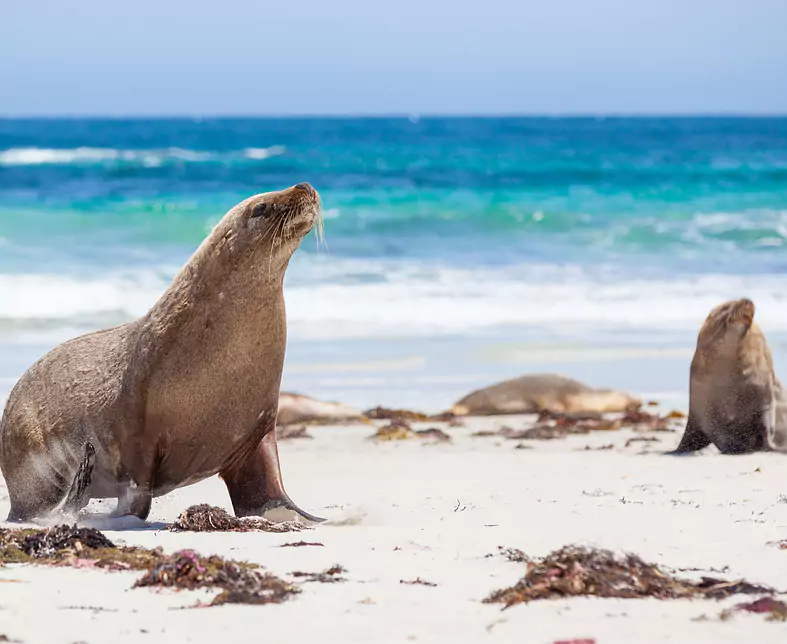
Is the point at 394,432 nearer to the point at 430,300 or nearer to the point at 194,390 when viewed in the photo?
the point at 194,390

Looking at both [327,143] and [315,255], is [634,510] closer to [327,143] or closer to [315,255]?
[315,255]

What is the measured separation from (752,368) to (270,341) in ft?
14.5

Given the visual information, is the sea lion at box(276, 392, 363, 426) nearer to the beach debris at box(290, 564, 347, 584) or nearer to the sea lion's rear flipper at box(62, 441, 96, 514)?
the sea lion's rear flipper at box(62, 441, 96, 514)

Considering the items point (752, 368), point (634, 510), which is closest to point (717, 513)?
point (634, 510)

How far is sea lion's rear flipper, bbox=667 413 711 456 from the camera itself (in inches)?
339

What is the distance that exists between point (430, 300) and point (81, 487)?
10.7 meters

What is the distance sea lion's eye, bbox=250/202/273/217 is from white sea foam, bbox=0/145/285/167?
117 feet

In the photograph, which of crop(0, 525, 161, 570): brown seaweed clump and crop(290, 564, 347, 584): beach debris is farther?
crop(0, 525, 161, 570): brown seaweed clump

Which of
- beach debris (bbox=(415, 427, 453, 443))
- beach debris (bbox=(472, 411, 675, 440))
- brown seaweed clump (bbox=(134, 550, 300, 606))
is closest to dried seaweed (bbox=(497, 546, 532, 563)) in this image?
brown seaweed clump (bbox=(134, 550, 300, 606))

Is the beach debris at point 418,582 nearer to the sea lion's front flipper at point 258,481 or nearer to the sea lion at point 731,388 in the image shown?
the sea lion's front flipper at point 258,481

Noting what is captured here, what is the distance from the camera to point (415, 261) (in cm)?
2044

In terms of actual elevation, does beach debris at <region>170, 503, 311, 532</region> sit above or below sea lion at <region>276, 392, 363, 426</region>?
above

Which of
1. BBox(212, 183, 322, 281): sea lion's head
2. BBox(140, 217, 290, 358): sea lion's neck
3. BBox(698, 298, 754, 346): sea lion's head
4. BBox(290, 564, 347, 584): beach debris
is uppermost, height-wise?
BBox(212, 183, 322, 281): sea lion's head

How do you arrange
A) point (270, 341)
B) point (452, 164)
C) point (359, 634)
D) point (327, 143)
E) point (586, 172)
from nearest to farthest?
point (359, 634) → point (270, 341) → point (586, 172) → point (452, 164) → point (327, 143)
